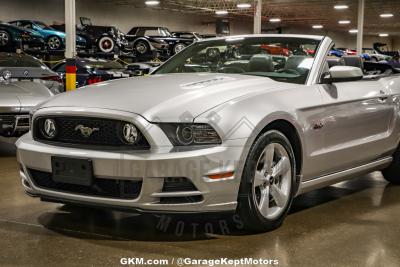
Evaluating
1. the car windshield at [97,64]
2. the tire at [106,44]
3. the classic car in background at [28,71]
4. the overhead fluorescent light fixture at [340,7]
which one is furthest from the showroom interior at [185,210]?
the overhead fluorescent light fixture at [340,7]

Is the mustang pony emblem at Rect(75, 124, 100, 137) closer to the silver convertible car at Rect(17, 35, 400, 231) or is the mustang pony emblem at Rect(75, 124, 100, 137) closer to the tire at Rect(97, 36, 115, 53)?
the silver convertible car at Rect(17, 35, 400, 231)

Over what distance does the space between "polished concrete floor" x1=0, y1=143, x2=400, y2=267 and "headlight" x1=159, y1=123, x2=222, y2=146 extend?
1.58 ft

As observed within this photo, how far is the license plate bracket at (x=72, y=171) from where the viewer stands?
10.2 ft

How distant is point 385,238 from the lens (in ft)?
11.4

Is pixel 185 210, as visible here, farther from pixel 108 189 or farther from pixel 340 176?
pixel 340 176

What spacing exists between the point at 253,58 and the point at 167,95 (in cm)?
119

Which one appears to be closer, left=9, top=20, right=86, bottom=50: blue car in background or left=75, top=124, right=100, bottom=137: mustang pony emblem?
left=75, top=124, right=100, bottom=137: mustang pony emblem

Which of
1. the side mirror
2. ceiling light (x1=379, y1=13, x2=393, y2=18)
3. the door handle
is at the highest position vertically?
ceiling light (x1=379, y1=13, x2=393, y2=18)

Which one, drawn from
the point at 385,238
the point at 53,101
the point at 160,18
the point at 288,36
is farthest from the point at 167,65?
the point at 160,18

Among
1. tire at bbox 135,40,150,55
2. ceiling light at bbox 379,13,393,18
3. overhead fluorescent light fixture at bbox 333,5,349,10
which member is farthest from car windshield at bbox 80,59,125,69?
ceiling light at bbox 379,13,393,18

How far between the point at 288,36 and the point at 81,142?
2.09m

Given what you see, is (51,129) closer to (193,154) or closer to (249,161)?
(193,154)

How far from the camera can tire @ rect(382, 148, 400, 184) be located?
16.6 feet

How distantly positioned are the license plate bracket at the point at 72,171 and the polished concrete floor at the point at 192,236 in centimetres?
39
